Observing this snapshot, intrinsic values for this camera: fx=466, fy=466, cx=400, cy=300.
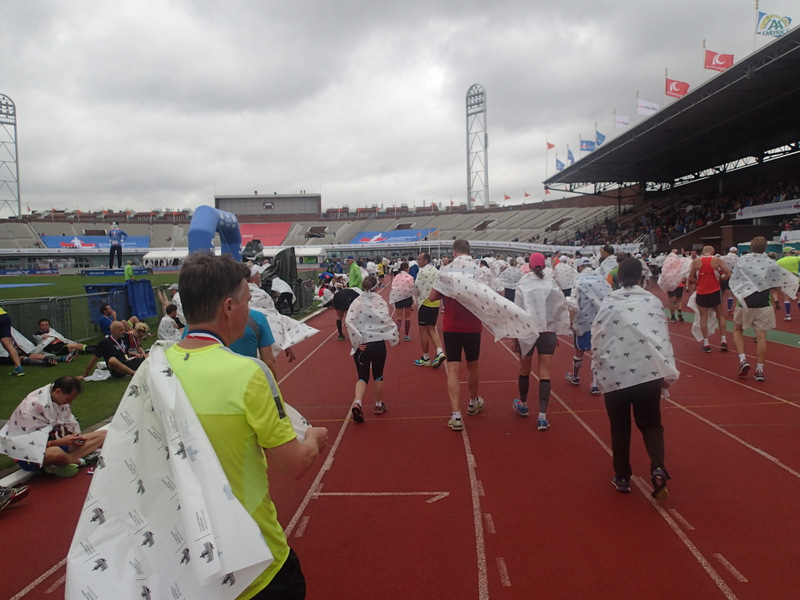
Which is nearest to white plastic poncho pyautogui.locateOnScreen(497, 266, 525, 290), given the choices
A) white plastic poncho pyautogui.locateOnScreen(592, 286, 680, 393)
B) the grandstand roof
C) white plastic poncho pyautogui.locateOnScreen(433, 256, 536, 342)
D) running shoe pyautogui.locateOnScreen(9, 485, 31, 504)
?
white plastic poncho pyautogui.locateOnScreen(433, 256, 536, 342)

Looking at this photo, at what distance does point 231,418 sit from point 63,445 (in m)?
4.56

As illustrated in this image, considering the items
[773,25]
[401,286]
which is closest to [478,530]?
[401,286]

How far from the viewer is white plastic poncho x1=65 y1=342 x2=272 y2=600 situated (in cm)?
131

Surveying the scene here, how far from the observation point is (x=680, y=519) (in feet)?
11.6

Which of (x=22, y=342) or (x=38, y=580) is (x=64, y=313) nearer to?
(x=22, y=342)

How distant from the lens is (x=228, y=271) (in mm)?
1722

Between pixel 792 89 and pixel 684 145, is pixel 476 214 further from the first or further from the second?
pixel 792 89

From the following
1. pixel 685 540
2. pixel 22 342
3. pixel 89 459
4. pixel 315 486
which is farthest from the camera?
pixel 22 342

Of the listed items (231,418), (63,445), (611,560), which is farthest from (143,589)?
(63,445)

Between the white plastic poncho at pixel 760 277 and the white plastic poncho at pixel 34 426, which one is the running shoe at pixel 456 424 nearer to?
the white plastic poncho at pixel 34 426

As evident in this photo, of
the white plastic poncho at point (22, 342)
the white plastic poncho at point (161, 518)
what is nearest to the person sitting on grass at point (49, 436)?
the white plastic poncho at point (161, 518)

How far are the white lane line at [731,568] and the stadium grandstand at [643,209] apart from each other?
65.0 ft

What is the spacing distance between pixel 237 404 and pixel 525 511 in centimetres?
303

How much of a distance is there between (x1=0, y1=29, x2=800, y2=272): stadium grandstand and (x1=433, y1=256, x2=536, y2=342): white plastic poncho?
18.5 meters
